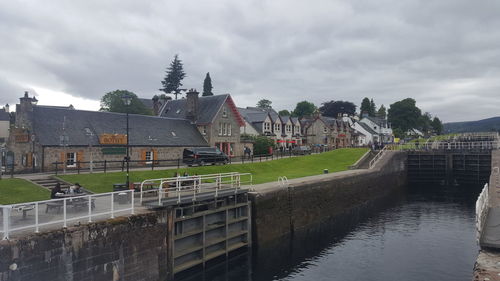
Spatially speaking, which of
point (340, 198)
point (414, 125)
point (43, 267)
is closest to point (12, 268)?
point (43, 267)

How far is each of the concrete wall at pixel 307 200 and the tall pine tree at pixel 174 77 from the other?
263 ft

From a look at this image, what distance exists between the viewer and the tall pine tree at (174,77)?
11556 cm

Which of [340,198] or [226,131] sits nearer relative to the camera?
[340,198]

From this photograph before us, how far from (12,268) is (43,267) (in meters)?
1.07

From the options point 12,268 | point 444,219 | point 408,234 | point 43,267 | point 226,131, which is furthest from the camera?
point 226,131

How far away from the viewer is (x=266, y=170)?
43.9 metres

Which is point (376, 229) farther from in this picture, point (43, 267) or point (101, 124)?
point (101, 124)

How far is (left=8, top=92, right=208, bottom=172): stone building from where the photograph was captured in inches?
1262

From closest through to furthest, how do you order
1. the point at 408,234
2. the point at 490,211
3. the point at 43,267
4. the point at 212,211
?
the point at 43,267 → the point at 490,211 → the point at 212,211 → the point at 408,234

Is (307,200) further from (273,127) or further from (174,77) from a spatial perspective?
(174,77)

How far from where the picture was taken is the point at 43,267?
13.5 metres

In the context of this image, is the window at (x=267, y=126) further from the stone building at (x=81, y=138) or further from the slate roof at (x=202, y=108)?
the stone building at (x=81, y=138)

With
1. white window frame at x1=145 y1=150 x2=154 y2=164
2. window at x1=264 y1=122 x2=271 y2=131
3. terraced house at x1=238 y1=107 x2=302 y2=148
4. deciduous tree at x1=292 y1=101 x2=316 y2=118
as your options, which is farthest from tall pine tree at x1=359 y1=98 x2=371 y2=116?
white window frame at x1=145 y1=150 x2=154 y2=164

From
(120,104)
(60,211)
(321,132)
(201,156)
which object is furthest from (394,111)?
(60,211)
